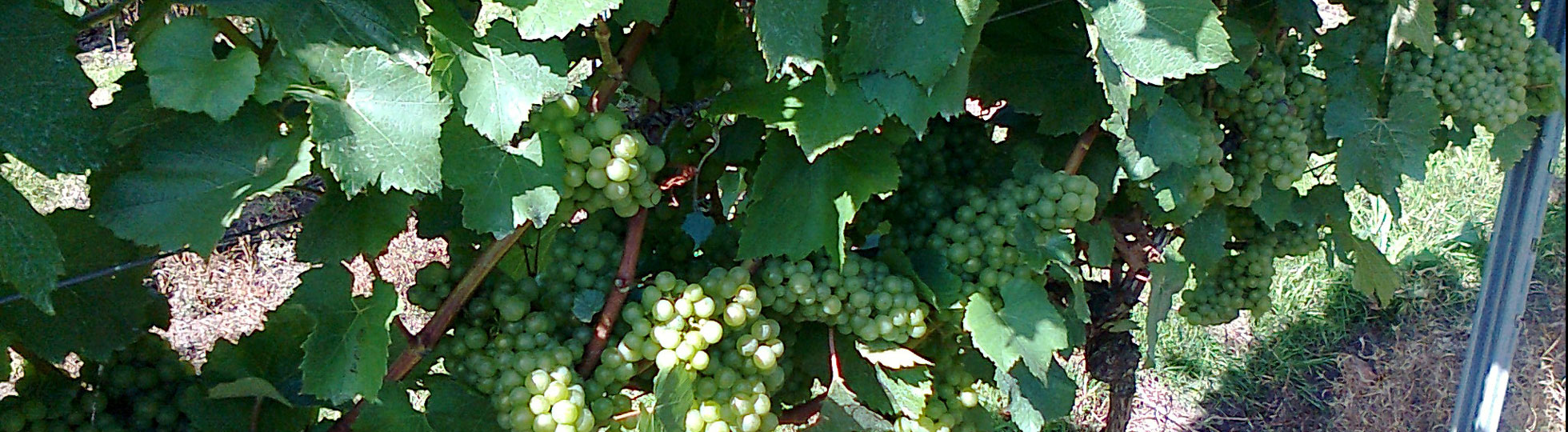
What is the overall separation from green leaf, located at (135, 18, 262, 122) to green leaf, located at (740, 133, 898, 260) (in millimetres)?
411

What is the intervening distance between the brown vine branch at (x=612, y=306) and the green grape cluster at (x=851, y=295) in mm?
119

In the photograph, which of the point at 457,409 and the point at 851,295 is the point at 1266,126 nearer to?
the point at 851,295

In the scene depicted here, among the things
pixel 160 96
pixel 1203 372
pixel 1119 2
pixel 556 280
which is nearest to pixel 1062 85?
pixel 1119 2

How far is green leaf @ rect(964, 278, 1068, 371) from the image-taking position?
997mm

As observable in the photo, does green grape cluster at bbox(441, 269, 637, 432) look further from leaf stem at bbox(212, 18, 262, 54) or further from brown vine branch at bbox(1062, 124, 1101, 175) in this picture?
brown vine branch at bbox(1062, 124, 1101, 175)

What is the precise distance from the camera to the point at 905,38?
91 centimetres

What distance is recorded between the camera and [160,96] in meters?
0.74

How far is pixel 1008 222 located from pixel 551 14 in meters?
0.50

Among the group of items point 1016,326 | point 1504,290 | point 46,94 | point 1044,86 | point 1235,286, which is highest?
point 46,94

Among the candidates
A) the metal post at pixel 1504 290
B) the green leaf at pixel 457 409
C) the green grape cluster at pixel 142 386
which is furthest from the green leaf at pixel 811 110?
the metal post at pixel 1504 290

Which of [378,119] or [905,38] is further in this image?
[905,38]

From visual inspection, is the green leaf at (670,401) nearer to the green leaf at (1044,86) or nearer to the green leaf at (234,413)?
the green leaf at (234,413)

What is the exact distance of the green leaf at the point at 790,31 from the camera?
859mm

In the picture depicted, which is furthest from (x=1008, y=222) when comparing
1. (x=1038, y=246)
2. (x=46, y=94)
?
(x=46, y=94)
